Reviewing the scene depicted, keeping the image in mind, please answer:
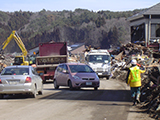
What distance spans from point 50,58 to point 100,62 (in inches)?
220

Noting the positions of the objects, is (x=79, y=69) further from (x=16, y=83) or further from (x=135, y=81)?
(x=135, y=81)

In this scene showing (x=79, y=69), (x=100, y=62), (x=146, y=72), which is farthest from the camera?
(x=100, y=62)

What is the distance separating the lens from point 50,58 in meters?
25.3

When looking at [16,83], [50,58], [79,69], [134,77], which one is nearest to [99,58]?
[50,58]

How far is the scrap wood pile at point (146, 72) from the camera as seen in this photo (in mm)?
10330

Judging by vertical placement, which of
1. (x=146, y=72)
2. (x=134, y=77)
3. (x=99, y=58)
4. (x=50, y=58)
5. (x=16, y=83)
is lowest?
(x=146, y=72)

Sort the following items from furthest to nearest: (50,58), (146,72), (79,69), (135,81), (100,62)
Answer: (100,62)
(146,72)
(50,58)
(79,69)
(135,81)

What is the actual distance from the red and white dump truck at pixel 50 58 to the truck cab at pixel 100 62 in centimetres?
324

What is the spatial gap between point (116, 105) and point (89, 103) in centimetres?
113

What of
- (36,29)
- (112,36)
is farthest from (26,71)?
(36,29)

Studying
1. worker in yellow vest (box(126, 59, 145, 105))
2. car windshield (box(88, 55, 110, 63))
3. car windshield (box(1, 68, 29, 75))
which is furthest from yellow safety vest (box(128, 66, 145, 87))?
car windshield (box(88, 55, 110, 63))

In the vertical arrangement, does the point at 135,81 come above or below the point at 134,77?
below

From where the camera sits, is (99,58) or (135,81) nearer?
(135,81)

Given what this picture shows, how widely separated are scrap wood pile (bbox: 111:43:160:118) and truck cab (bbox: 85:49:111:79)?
181cm
